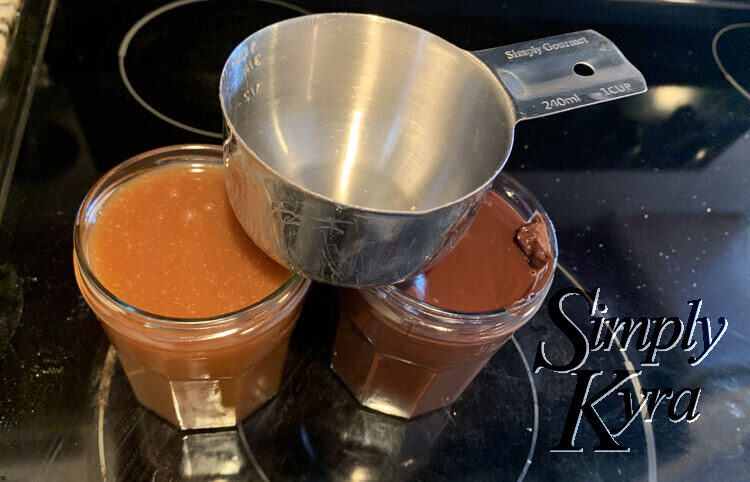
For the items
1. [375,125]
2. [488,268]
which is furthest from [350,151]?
[488,268]

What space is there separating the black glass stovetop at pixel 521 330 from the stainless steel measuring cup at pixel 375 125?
0.17m

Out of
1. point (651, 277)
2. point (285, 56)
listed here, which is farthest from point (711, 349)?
point (285, 56)

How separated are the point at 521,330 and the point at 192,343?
1.14 ft

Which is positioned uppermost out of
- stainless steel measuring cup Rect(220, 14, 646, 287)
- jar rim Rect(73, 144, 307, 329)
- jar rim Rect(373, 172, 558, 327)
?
stainless steel measuring cup Rect(220, 14, 646, 287)

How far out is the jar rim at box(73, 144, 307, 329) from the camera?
0.43 m

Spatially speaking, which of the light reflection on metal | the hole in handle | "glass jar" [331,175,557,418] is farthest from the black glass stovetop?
the hole in handle

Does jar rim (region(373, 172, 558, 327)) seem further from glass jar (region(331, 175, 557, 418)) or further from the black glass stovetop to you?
the black glass stovetop

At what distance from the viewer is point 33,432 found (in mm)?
532

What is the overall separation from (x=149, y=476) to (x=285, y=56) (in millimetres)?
366

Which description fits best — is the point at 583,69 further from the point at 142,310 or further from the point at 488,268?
the point at 142,310

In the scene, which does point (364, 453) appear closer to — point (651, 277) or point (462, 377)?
point (462, 377)

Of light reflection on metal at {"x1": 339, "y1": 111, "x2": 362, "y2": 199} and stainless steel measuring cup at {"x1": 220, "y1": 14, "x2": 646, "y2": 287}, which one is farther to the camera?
light reflection on metal at {"x1": 339, "y1": 111, "x2": 362, "y2": 199}

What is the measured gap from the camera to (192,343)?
17.7 inches

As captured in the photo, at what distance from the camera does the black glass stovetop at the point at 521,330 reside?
56 cm
